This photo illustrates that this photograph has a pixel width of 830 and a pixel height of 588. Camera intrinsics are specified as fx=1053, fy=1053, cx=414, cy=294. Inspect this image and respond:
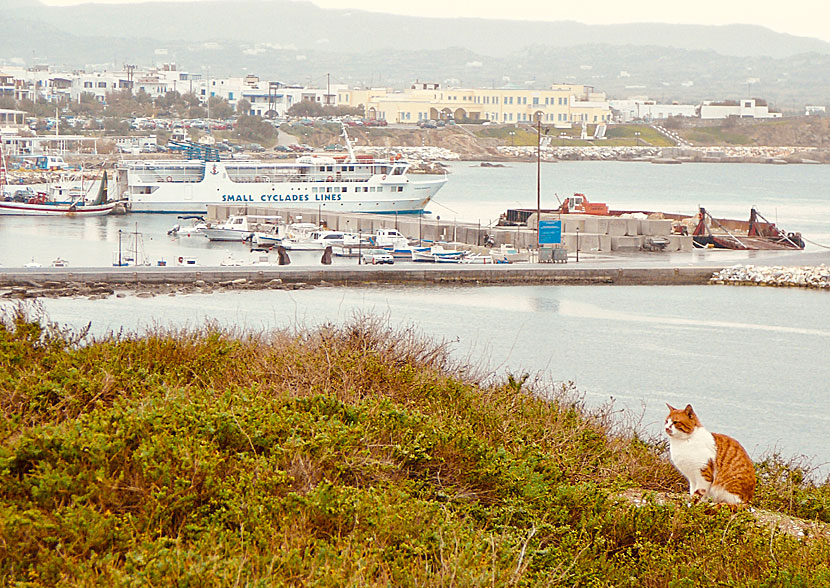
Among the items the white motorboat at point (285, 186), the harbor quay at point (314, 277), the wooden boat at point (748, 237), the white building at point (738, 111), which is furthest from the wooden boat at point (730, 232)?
the white building at point (738, 111)

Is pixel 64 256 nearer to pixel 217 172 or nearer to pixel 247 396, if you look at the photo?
pixel 217 172

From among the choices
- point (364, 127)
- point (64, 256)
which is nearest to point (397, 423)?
point (64, 256)

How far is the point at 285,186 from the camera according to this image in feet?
149

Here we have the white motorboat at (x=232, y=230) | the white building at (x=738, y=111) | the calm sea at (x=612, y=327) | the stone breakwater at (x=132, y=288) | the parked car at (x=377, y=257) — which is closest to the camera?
the calm sea at (x=612, y=327)

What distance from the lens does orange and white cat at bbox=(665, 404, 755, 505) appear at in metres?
4.18

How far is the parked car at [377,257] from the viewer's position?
26.7 metres

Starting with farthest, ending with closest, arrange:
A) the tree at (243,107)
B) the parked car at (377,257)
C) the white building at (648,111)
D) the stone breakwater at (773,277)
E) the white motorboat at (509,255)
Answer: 1. the white building at (648,111)
2. the tree at (243,107)
3. the white motorboat at (509,255)
4. the parked car at (377,257)
5. the stone breakwater at (773,277)

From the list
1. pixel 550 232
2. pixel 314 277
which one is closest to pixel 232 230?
pixel 550 232

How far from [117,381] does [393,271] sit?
19564 mm

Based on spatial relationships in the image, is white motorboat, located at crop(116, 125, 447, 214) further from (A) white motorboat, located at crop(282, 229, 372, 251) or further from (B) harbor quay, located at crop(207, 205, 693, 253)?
(A) white motorboat, located at crop(282, 229, 372, 251)

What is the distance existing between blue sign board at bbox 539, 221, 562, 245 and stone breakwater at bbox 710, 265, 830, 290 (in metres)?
4.90

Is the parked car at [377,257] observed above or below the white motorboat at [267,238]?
below

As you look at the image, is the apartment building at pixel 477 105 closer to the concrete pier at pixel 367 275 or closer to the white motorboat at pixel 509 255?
the white motorboat at pixel 509 255

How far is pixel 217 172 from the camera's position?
150 feet
